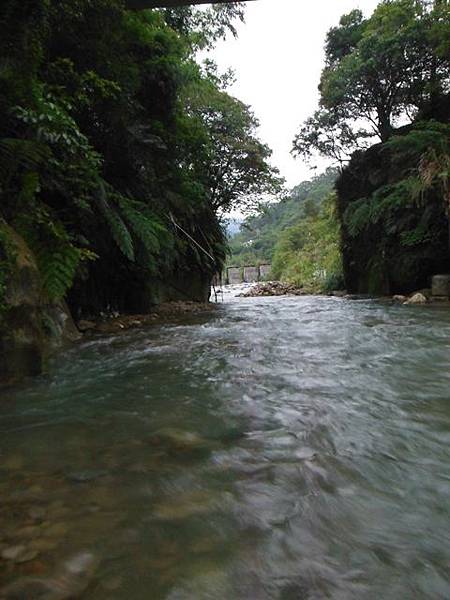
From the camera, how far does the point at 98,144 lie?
5.48 metres

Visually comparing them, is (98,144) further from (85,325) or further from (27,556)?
(27,556)

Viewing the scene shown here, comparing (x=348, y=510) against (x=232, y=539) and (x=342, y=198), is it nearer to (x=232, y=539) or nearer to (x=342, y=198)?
(x=232, y=539)

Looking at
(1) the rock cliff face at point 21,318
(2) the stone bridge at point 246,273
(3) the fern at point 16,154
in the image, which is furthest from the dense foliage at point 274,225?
(1) the rock cliff face at point 21,318

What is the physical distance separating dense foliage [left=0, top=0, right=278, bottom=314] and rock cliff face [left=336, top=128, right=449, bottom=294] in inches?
169

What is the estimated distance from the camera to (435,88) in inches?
403

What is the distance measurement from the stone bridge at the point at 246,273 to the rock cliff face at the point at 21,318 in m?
30.8

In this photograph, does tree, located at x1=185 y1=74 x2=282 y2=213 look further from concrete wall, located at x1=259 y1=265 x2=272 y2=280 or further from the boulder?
concrete wall, located at x1=259 y1=265 x2=272 y2=280

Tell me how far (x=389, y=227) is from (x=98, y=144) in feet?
22.6

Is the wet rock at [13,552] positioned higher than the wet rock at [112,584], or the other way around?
the wet rock at [13,552]

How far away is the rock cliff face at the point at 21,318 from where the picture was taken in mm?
2535

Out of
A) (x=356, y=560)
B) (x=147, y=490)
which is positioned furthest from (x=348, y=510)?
(x=147, y=490)

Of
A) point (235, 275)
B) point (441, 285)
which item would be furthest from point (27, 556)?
point (235, 275)

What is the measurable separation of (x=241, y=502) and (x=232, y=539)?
165mm

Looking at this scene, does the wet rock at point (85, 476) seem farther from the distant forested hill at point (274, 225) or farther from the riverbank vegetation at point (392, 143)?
the distant forested hill at point (274, 225)
